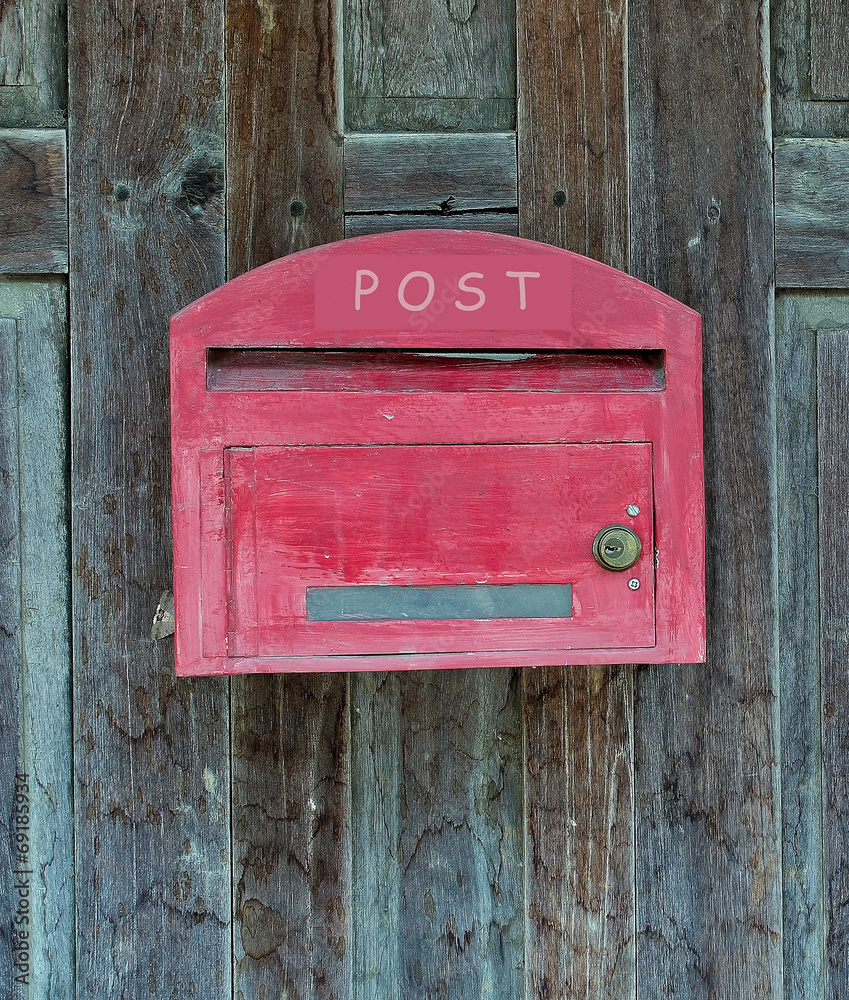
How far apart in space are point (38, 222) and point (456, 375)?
2.87 ft

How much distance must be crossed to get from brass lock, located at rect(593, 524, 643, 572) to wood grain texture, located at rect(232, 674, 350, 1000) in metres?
0.60

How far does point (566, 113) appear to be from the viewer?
4.58ft

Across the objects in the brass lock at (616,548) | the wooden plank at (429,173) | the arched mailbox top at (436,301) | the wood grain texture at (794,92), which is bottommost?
the brass lock at (616,548)

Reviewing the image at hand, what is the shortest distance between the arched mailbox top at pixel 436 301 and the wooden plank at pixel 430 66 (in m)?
0.48

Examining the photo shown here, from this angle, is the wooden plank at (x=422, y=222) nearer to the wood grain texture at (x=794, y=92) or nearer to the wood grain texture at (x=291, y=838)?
the wood grain texture at (x=794, y=92)

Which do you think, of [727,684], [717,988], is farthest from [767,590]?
[717,988]

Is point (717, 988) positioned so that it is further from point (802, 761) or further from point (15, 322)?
point (15, 322)

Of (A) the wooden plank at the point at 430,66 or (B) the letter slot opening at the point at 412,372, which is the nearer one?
(B) the letter slot opening at the point at 412,372

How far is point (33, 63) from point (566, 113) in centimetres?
99

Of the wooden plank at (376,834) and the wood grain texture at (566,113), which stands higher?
the wood grain texture at (566,113)

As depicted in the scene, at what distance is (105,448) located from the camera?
1.38 meters

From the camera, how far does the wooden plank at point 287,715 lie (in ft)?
4.52
